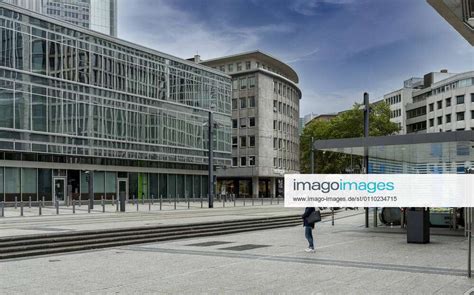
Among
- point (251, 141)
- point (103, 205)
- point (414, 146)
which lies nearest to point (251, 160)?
point (251, 141)

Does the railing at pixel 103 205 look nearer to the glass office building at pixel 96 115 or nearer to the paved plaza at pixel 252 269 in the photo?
the glass office building at pixel 96 115

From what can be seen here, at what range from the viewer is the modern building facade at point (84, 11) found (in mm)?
107562

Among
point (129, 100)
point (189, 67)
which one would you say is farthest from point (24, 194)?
point (189, 67)

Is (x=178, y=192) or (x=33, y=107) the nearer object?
(x=33, y=107)

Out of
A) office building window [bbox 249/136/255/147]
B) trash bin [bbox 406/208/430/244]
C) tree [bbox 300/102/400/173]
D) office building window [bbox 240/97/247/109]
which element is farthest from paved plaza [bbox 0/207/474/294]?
office building window [bbox 240/97/247/109]

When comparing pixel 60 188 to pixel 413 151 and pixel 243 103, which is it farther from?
pixel 243 103

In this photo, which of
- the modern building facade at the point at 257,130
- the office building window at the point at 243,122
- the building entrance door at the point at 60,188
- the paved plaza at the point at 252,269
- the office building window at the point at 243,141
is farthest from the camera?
the office building window at the point at 243,122

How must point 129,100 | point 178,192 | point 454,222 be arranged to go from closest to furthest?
point 454,222, point 129,100, point 178,192

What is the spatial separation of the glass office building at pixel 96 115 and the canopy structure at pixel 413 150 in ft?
99.1

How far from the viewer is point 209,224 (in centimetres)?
2400

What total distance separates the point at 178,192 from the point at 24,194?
21478 millimetres

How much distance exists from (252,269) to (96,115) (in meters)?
43.0

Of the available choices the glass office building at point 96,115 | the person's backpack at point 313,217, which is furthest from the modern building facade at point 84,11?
the person's backpack at point 313,217

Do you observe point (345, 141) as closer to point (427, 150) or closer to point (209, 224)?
point (427, 150)
